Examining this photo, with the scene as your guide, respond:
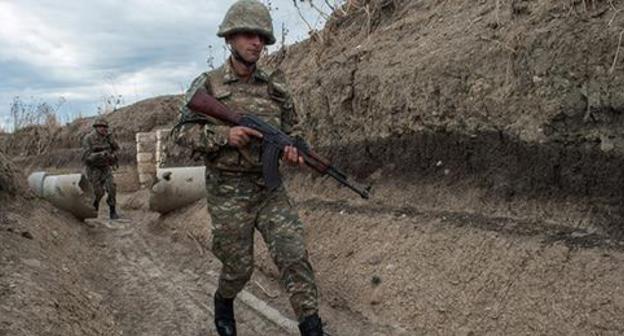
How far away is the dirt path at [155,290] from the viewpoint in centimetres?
454

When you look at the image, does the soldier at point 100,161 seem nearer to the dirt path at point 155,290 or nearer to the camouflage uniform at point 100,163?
the camouflage uniform at point 100,163

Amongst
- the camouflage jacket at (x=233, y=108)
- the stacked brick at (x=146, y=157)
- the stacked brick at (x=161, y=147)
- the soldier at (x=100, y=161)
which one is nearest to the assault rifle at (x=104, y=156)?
the soldier at (x=100, y=161)

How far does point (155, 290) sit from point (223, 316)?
1809 mm

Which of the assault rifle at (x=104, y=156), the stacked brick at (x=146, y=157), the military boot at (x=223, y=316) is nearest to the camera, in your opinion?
the military boot at (x=223, y=316)

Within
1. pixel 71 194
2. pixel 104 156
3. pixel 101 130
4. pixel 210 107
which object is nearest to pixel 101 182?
pixel 104 156

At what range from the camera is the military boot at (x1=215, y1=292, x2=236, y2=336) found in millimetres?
4043

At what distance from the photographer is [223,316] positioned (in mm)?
4078

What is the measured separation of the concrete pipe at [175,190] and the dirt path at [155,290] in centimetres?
67

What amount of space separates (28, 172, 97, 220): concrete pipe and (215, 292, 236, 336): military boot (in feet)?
20.2

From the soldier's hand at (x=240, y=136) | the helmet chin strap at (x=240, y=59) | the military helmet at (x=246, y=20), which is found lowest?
the soldier's hand at (x=240, y=136)

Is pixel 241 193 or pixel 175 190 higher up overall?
pixel 241 193

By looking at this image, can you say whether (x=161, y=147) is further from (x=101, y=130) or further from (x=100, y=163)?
(x=100, y=163)

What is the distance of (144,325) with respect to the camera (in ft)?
15.2

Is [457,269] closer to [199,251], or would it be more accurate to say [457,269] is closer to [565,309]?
[565,309]
